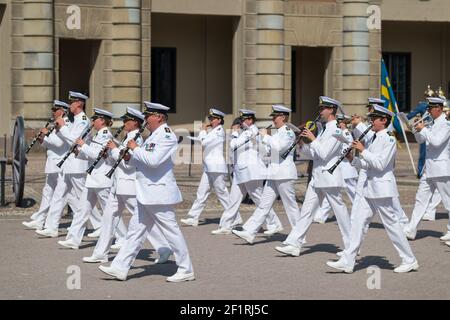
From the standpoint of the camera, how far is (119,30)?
94.0 ft

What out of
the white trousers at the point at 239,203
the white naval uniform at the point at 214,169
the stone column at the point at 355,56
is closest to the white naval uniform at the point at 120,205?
the white trousers at the point at 239,203

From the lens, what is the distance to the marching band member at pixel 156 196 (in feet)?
38.0

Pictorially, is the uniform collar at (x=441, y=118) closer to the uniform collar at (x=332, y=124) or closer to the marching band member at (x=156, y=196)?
the uniform collar at (x=332, y=124)

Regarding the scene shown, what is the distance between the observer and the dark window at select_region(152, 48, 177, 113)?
32031mm

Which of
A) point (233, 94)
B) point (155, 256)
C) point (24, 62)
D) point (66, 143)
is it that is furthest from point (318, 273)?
point (233, 94)

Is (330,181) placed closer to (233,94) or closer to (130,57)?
(130,57)

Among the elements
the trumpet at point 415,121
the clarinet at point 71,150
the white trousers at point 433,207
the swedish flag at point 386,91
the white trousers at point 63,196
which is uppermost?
the swedish flag at point 386,91

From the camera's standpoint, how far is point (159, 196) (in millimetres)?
11633

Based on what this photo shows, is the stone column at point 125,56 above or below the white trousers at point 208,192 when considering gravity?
above

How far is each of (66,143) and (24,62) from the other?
1260cm

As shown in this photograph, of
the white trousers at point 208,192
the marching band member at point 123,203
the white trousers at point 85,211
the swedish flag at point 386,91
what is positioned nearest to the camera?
the marching band member at point 123,203

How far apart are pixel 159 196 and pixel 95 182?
2.55 m

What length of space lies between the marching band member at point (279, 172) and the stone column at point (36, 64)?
1356 cm

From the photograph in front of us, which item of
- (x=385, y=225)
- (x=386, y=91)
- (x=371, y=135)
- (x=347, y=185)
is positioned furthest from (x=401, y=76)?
(x=385, y=225)
